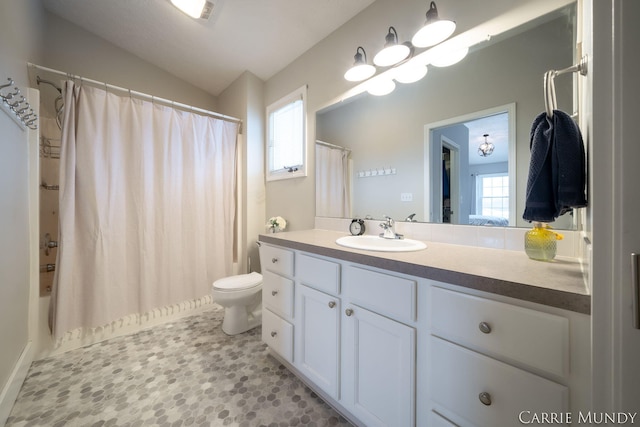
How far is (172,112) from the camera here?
81.9 inches

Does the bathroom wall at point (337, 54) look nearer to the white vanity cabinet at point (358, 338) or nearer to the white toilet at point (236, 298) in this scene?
the white toilet at point (236, 298)

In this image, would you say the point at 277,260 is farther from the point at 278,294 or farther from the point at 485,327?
the point at 485,327

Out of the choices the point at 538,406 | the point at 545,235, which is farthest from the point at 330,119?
the point at 538,406

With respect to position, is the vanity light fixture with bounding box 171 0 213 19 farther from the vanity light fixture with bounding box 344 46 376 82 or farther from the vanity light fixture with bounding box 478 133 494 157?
the vanity light fixture with bounding box 478 133 494 157

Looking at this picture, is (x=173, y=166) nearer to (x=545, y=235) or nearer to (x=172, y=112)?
(x=172, y=112)

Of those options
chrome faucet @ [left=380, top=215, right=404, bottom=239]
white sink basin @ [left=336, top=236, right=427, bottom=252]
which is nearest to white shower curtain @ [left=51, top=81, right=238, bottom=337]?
white sink basin @ [left=336, top=236, right=427, bottom=252]

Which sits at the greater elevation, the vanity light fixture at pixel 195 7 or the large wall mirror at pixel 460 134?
the vanity light fixture at pixel 195 7

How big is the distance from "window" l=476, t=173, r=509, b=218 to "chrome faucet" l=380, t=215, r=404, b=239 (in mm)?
435

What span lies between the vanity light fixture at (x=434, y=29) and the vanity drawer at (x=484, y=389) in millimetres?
1435

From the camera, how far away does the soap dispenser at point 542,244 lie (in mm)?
842

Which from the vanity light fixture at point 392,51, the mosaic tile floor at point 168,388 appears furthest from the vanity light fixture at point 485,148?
the mosaic tile floor at point 168,388

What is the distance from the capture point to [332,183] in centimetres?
187

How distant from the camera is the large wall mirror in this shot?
100 centimetres

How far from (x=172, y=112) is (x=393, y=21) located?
6.37 ft
